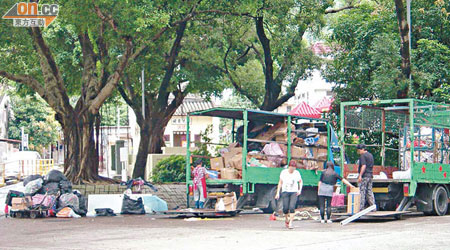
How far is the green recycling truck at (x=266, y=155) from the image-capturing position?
63.5 feet

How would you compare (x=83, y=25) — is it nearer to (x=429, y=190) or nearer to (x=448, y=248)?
(x=429, y=190)

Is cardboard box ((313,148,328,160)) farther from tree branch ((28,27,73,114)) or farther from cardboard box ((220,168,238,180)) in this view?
tree branch ((28,27,73,114))

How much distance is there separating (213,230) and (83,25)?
1042 cm

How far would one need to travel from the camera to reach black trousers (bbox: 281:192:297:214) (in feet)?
51.0

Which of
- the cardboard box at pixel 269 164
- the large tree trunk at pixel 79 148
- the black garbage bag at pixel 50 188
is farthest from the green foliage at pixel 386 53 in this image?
the black garbage bag at pixel 50 188

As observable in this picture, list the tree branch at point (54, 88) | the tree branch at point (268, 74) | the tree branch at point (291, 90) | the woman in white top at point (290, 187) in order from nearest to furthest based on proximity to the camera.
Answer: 1. the woman in white top at point (290, 187)
2. the tree branch at point (54, 88)
3. the tree branch at point (268, 74)
4. the tree branch at point (291, 90)

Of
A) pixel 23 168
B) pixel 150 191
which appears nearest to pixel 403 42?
pixel 150 191

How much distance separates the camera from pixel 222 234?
1410 centimetres

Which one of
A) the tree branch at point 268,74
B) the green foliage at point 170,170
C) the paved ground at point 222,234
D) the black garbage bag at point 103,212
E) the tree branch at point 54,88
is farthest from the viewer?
the tree branch at point 268,74

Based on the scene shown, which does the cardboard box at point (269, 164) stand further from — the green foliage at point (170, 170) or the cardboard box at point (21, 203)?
the green foliage at point (170, 170)

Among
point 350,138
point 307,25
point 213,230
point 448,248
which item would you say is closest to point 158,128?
point 307,25

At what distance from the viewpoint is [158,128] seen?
35.2 m

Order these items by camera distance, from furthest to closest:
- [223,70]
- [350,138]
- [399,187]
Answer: [223,70]
[350,138]
[399,187]

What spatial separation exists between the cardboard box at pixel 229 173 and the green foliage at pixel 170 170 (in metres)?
9.02
